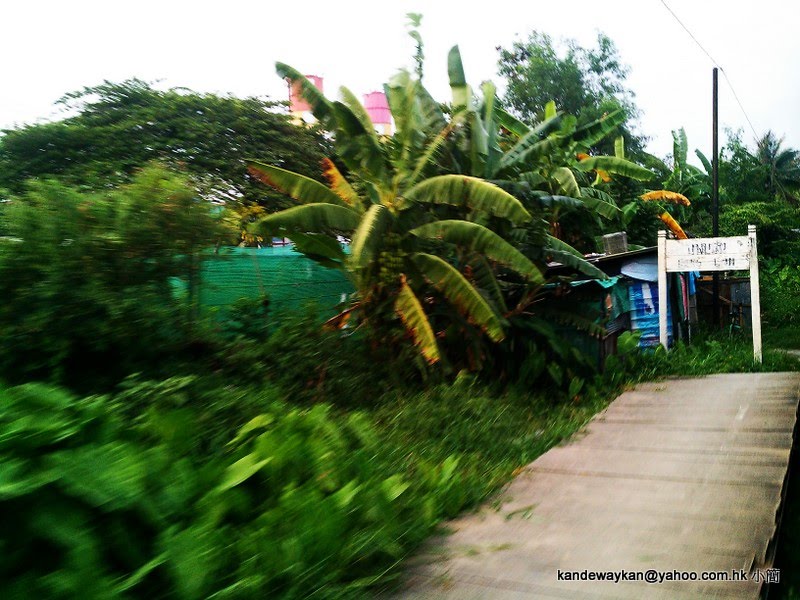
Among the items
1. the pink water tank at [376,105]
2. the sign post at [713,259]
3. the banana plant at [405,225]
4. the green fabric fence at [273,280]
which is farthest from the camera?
the pink water tank at [376,105]

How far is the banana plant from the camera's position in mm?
7668

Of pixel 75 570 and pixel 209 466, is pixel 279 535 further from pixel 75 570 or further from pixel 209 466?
pixel 75 570

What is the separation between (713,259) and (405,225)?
5867 millimetres

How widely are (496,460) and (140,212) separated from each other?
3584 millimetres

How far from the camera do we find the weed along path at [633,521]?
3242 mm

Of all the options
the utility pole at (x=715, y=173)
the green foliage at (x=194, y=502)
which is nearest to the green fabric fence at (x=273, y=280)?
the green foliage at (x=194, y=502)

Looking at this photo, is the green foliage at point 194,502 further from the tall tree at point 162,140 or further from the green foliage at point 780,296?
the green foliage at point 780,296

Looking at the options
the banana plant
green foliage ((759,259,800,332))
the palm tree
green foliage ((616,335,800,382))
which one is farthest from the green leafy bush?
the palm tree

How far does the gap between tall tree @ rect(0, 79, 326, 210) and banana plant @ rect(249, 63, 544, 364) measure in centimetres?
665

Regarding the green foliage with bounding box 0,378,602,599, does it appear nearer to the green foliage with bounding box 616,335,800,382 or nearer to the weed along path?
the weed along path

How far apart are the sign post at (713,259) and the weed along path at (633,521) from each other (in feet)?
16.6

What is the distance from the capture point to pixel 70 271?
16.6ft

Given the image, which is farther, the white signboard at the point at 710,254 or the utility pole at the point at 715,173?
the utility pole at the point at 715,173

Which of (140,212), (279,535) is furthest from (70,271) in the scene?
(279,535)
